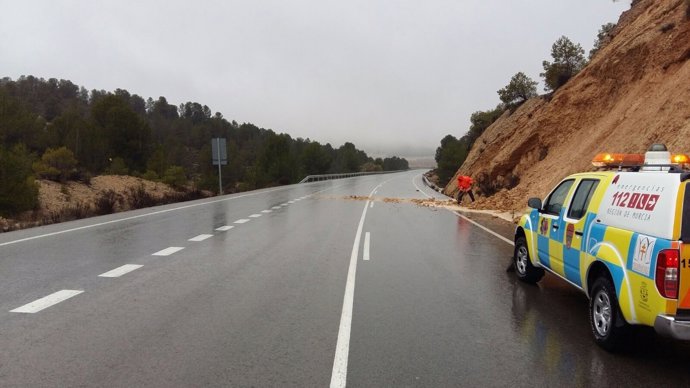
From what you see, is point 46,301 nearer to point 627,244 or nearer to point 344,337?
point 344,337

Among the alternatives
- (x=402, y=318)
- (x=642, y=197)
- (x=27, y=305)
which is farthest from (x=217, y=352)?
(x=642, y=197)

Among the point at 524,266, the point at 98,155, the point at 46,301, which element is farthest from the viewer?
the point at 98,155

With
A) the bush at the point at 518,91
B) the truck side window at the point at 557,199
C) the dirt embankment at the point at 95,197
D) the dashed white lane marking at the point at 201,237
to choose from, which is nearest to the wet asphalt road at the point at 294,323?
the dashed white lane marking at the point at 201,237

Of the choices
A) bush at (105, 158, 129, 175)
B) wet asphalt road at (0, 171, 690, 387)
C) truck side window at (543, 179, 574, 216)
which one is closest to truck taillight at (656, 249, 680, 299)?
wet asphalt road at (0, 171, 690, 387)

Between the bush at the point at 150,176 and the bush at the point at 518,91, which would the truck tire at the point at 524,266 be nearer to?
the bush at the point at 518,91

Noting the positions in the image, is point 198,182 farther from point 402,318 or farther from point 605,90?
point 402,318

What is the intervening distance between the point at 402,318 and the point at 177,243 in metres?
6.84

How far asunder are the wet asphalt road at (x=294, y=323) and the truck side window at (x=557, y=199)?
1201mm

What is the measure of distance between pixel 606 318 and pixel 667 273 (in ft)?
3.48

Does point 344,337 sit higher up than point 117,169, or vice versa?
point 117,169

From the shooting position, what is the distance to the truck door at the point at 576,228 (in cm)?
561

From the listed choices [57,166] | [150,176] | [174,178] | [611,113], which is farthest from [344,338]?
[174,178]

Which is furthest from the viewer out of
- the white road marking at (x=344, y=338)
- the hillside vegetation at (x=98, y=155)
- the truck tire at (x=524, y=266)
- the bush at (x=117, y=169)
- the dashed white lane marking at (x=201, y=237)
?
the bush at (x=117, y=169)

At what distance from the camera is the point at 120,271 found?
8031 millimetres
